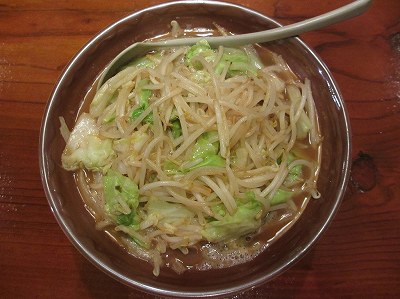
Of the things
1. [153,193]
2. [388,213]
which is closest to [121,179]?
[153,193]

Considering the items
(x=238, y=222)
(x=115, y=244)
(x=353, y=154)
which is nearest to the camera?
(x=238, y=222)

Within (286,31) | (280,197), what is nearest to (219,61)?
(286,31)

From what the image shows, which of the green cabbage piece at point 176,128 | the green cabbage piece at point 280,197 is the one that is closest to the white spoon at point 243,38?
the green cabbage piece at point 176,128

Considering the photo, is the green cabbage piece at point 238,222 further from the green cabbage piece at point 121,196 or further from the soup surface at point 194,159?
the green cabbage piece at point 121,196

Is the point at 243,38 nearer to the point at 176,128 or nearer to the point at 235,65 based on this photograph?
the point at 235,65

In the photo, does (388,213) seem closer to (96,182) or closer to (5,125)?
(96,182)

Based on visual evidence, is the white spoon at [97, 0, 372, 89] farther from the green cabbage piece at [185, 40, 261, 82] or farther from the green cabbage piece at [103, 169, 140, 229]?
the green cabbage piece at [103, 169, 140, 229]
